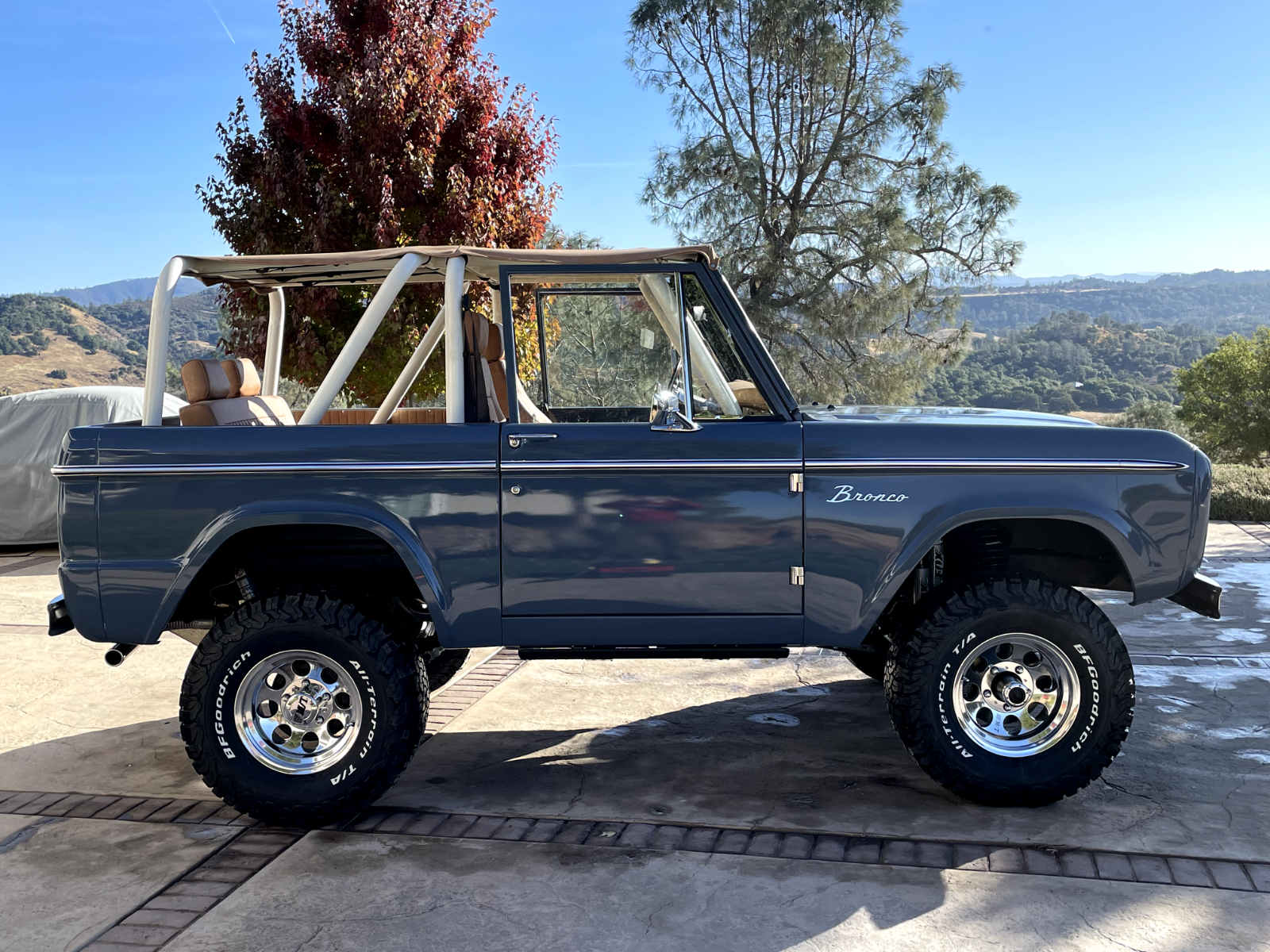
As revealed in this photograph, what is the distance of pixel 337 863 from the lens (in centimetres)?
358

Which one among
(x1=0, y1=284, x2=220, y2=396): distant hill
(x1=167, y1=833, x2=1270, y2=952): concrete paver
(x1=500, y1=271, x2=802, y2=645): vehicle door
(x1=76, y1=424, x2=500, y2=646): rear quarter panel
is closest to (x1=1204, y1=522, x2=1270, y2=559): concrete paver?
(x1=500, y1=271, x2=802, y2=645): vehicle door

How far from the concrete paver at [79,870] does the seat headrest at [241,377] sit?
5.94 feet

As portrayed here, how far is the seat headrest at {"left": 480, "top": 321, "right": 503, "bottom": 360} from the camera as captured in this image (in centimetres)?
450

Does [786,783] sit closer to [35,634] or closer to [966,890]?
[966,890]

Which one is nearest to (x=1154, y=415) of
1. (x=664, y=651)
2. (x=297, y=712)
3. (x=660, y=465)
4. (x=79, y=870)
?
(x=664, y=651)

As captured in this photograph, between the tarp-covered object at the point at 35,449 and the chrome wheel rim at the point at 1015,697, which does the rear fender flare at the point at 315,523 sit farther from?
the tarp-covered object at the point at 35,449

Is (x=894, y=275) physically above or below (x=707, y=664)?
above

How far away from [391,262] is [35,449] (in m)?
7.84

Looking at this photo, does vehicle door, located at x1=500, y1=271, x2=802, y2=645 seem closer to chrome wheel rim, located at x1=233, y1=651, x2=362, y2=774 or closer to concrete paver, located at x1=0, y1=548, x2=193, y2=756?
chrome wheel rim, located at x1=233, y1=651, x2=362, y2=774

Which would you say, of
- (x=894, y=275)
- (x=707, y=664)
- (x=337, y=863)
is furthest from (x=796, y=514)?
(x=894, y=275)

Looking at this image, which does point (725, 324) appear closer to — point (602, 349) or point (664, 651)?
point (664, 651)

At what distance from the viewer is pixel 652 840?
371 cm

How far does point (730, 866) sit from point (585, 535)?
1.20 meters

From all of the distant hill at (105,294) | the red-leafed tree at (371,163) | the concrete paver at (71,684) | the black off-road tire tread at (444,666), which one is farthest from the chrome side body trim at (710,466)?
the distant hill at (105,294)
